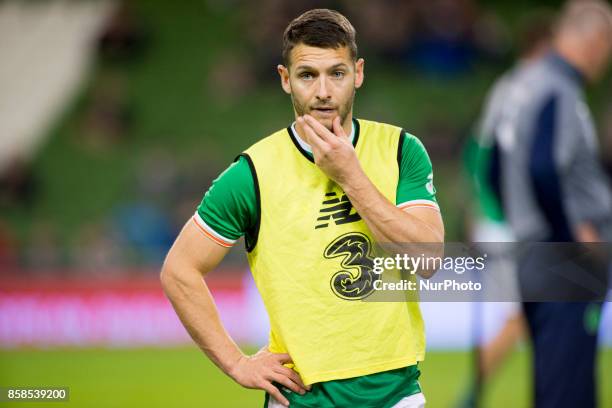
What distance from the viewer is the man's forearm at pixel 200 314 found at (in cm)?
334

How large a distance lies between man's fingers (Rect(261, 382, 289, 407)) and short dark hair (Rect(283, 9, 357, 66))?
42.4 inches

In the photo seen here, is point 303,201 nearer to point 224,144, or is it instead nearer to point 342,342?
point 342,342

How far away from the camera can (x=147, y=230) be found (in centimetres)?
1369

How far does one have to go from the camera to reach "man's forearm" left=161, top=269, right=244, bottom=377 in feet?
11.0

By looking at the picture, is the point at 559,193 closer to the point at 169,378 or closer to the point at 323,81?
the point at 323,81

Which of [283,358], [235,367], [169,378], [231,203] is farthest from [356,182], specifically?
[169,378]

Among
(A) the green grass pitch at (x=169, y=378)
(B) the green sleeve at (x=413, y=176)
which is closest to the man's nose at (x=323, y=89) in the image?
(B) the green sleeve at (x=413, y=176)

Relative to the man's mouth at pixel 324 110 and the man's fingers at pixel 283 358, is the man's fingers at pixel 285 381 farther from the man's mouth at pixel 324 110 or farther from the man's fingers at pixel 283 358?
the man's mouth at pixel 324 110

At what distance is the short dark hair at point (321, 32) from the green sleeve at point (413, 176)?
368 mm

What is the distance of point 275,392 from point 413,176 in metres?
0.86

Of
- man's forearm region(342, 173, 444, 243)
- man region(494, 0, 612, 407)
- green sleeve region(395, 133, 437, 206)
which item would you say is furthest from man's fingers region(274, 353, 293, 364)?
man region(494, 0, 612, 407)

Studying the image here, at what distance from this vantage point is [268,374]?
3.34 metres

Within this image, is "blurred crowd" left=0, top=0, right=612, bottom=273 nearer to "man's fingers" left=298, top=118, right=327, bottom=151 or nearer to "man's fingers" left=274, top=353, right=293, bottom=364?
"man's fingers" left=274, top=353, right=293, bottom=364

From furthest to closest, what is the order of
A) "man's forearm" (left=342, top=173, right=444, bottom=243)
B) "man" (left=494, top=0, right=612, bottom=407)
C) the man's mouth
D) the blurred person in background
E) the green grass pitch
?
the green grass pitch, the blurred person in background, "man" (left=494, top=0, right=612, bottom=407), the man's mouth, "man's forearm" (left=342, top=173, right=444, bottom=243)
